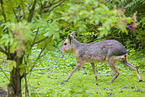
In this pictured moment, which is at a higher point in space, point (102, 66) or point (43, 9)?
point (43, 9)

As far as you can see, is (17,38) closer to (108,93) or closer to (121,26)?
(121,26)

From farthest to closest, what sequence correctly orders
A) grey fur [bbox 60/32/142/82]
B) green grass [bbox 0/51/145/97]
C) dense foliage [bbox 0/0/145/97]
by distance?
grey fur [bbox 60/32/142/82], green grass [bbox 0/51/145/97], dense foliage [bbox 0/0/145/97]

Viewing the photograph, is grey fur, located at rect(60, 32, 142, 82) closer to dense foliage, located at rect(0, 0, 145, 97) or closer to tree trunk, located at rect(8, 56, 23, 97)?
dense foliage, located at rect(0, 0, 145, 97)

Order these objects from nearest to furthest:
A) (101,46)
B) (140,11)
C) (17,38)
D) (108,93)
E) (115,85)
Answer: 1. (17,38)
2. (108,93)
3. (115,85)
4. (101,46)
5. (140,11)

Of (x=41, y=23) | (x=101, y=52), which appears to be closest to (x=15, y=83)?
(x=41, y=23)

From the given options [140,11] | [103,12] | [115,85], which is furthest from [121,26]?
[140,11]

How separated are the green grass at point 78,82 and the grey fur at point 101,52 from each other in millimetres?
477

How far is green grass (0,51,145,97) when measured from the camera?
540cm

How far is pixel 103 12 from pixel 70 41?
495cm

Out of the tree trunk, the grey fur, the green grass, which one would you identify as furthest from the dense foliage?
Result: the grey fur

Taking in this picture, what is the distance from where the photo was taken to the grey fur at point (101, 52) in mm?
6789

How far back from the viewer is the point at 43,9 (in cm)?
381

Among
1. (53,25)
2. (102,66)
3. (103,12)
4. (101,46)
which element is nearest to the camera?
(103,12)

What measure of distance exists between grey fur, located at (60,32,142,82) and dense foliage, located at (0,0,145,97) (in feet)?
9.36
